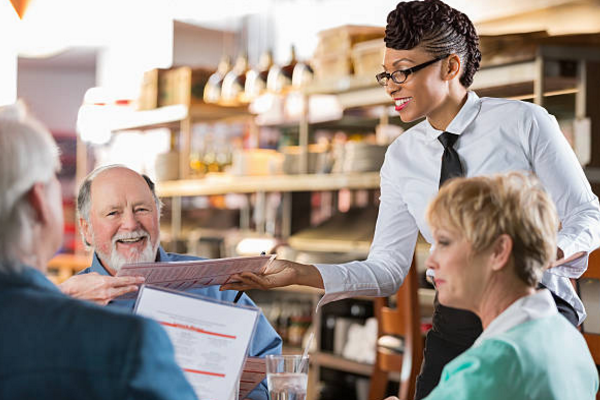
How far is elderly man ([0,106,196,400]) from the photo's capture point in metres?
1.08

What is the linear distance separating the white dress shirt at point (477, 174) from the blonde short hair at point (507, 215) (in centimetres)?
33

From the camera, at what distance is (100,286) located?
6.05 ft

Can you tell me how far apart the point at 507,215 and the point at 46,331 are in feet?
2.56

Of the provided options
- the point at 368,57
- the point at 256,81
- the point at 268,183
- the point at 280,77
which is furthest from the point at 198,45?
the point at 368,57

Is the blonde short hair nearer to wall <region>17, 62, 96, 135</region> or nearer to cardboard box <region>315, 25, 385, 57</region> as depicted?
cardboard box <region>315, 25, 385, 57</region>

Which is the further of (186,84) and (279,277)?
(186,84)

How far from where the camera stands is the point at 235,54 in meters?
10.1

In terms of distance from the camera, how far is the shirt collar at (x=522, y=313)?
1.44 metres

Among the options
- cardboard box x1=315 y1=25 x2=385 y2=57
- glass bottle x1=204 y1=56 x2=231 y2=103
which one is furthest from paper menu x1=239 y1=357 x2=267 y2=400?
glass bottle x1=204 y1=56 x2=231 y2=103

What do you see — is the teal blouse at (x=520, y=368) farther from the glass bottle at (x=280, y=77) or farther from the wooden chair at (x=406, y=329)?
the glass bottle at (x=280, y=77)

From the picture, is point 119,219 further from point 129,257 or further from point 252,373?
point 252,373

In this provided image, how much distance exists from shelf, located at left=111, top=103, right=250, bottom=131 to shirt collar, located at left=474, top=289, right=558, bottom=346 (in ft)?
18.6

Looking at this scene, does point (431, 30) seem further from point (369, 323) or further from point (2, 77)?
point (2, 77)

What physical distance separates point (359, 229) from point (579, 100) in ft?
5.68
